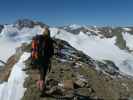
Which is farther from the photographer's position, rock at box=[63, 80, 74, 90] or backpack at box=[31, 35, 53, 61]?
rock at box=[63, 80, 74, 90]

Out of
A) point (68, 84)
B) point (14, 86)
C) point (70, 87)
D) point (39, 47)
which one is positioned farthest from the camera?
point (14, 86)

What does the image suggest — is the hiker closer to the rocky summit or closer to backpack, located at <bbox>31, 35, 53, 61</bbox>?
backpack, located at <bbox>31, 35, 53, 61</bbox>

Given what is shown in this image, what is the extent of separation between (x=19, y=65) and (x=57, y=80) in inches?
192

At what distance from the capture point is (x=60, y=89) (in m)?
18.2

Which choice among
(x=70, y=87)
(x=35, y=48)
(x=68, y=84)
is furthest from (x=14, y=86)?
(x=35, y=48)

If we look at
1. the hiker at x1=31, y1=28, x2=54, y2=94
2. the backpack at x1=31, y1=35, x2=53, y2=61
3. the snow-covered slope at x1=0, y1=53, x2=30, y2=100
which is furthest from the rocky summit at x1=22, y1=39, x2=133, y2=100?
the backpack at x1=31, y1=35, x2=53, y2=61

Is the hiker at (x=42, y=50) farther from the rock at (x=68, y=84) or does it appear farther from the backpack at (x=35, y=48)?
the rock at (x=68, y=84)

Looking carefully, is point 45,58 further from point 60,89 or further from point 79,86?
point 79,86

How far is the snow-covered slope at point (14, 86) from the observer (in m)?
17.9

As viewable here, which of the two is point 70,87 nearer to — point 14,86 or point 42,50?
point 14,86

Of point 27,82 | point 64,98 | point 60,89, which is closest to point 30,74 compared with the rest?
point 27,82

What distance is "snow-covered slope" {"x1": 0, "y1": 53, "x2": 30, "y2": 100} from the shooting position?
58.8 ft

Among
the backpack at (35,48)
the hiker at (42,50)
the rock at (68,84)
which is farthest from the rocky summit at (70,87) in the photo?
the backpack at (35,48)

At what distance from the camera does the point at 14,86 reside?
19.2 metres
